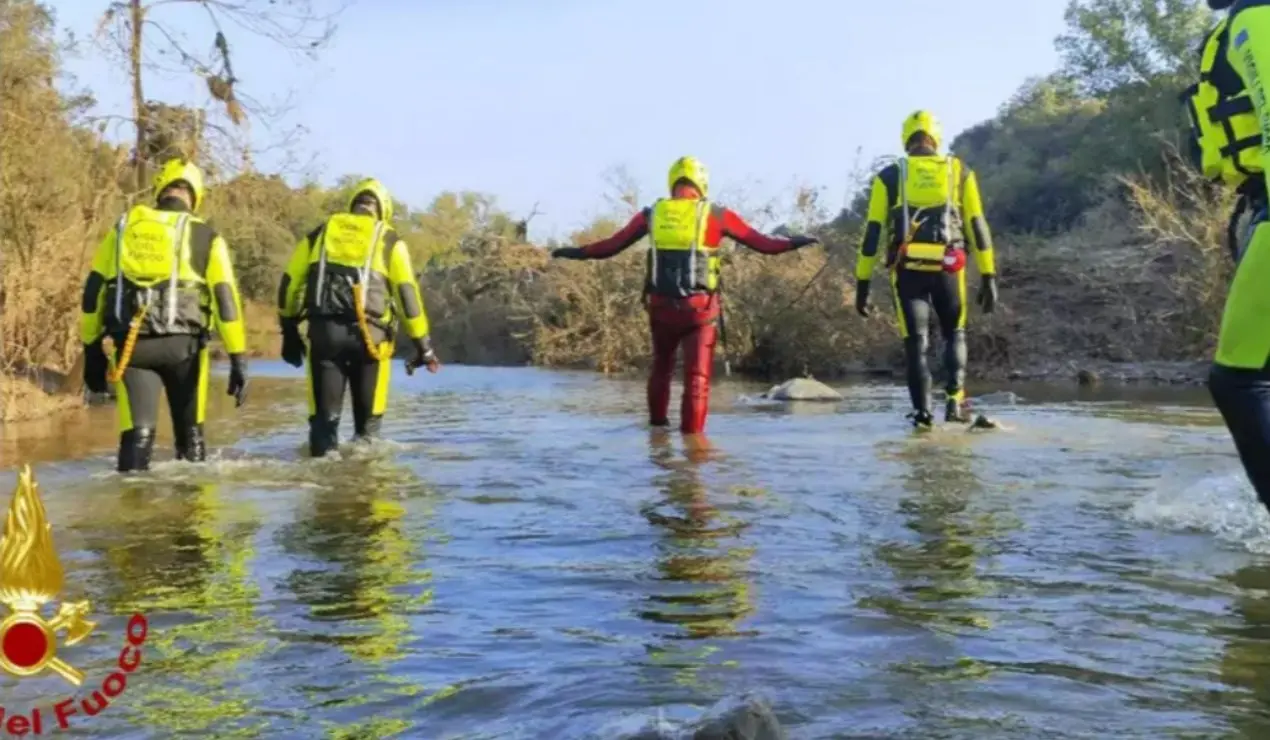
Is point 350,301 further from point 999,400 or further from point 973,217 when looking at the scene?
point 999,400

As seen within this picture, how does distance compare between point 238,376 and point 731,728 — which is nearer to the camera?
point 731,728

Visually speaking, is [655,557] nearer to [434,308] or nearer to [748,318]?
[748,318]

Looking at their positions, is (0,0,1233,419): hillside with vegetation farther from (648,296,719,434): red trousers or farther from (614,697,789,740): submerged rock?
(614,697,789,740): submerged rock

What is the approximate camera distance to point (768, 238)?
32.8ft

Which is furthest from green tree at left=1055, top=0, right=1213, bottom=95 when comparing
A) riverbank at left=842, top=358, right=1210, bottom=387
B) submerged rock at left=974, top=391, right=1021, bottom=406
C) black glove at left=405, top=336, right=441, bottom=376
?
black glove at left=405, top=336, right=441, bottom=376

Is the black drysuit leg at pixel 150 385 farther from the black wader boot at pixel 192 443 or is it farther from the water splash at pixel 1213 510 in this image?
the water splash at pixel 1213 510

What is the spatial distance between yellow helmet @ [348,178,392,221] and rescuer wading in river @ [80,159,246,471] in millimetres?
1204

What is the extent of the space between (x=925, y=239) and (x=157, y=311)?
5.36 meters

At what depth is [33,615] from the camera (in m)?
2.48

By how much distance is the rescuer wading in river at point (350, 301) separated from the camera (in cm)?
841

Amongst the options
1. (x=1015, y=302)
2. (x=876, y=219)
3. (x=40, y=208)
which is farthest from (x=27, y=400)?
(x=1015, y=302)

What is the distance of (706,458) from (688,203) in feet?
7.55

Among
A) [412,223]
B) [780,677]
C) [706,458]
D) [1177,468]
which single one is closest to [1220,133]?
[780,677]

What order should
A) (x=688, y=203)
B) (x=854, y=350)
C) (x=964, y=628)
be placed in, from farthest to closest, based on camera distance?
(x=854, y=350)
(x=688, y=203)
(x=964, y=628)
